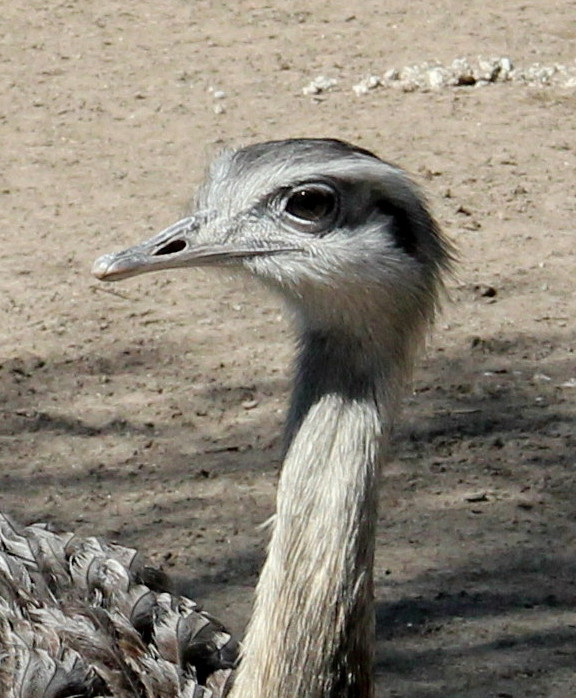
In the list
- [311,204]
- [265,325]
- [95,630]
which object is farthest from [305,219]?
[265,325]

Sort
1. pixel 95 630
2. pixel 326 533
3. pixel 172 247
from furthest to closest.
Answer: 1. pixel 95 630
2. pixel 172 247
3. pixel 326 533

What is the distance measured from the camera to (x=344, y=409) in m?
2.88

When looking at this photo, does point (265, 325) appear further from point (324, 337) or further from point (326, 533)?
point (326, 533)

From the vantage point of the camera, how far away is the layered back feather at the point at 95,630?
336 centimetres

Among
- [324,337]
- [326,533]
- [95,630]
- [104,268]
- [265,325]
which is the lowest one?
[95,630]

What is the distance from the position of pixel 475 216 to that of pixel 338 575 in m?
3.92

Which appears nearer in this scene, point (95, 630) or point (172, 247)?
point (172, 247)

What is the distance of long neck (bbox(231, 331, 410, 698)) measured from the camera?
9.31ft

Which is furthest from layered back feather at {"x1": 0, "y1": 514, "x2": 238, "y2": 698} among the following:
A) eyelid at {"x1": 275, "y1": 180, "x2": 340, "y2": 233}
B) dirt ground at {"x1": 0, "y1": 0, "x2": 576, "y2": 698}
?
eyelid at {"x1": 275, "y1": 180, "x2": 340, "y2": 233}

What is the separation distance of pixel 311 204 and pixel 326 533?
573 millimetres

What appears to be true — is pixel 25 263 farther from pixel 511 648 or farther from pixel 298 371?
pixel 298 371

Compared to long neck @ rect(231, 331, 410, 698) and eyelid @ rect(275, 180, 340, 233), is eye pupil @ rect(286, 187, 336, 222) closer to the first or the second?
eyelid @ rect(275, 180, 340, 233)

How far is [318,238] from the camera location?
2.91 meters

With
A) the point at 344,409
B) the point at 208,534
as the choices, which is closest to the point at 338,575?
the point at 344,409
